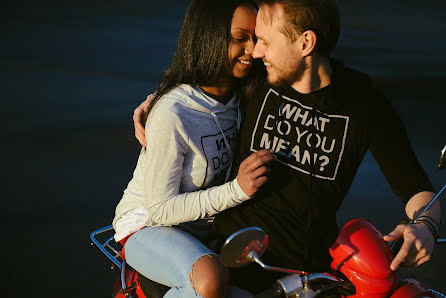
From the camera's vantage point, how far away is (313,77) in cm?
262

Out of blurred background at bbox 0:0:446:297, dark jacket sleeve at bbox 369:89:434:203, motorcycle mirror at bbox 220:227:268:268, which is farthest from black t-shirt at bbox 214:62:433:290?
blurred background at bbox 0:0:446:297

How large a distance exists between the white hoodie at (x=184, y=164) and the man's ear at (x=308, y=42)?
458 mm

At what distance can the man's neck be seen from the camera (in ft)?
8.55

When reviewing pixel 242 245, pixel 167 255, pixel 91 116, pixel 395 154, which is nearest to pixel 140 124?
pixel 167 255

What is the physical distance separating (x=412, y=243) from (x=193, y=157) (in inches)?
40.9

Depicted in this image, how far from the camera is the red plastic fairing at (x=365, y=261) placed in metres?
1.88

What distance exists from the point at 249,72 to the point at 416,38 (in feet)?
34.4

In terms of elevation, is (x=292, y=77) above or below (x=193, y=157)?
above

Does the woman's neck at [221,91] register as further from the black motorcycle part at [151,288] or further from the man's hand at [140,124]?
the black motorcycle part at [151,288]

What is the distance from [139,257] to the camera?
8.43ft

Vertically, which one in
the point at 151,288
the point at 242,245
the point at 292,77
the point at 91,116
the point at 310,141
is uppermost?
the point at 292,77

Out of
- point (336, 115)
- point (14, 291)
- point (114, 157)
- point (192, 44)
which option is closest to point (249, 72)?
point (192, 44)

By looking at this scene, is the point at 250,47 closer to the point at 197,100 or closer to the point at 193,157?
the point at 197,100

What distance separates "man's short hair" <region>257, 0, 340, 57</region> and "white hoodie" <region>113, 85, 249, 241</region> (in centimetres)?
49
